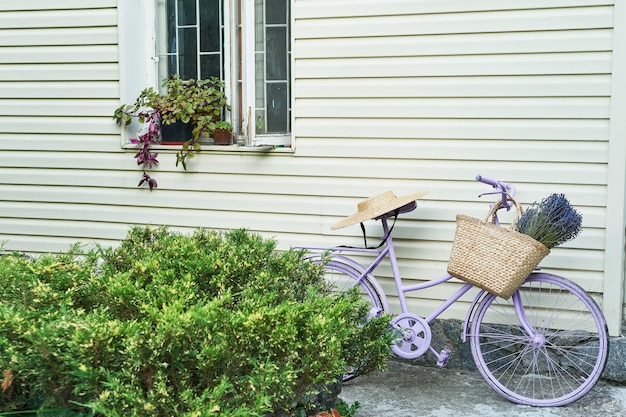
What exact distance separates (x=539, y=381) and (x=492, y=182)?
1.29 meters

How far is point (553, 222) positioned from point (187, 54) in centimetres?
286

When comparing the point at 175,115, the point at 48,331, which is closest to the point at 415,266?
the point at 175,115

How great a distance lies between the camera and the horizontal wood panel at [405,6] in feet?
14.8

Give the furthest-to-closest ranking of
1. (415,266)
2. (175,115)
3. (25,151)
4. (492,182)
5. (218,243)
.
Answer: (25,151) < (175,115) < (415,266) < (492,182) < (218,243)

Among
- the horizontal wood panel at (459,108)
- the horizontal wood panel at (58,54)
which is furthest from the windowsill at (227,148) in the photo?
the horizontal wood panel at (58,54)

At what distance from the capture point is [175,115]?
17.6 ft

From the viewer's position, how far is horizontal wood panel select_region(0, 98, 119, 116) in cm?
557

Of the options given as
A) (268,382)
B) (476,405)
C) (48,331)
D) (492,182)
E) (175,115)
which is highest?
(175,115)

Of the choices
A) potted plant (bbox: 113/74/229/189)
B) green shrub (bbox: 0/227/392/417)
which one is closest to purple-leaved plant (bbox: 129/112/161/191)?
potted plant (bbox: 113/74/229/189)

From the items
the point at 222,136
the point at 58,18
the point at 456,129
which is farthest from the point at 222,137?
the point at 456,129

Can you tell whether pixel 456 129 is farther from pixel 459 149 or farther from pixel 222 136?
pixel 222 136

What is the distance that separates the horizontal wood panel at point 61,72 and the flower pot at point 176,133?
0.50 m

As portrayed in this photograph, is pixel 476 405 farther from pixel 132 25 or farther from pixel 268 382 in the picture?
pixel 132 25

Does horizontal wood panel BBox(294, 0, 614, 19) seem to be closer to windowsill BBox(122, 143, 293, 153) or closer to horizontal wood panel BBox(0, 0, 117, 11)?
windowsill BBox(122, 143, 293, 153)
